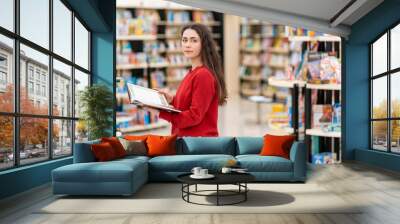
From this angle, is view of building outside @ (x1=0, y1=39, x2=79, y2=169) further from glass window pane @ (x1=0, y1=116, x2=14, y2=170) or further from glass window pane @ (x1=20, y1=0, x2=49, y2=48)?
glass window pane @ (x1=20, y1=0, x2=49, y2=48)

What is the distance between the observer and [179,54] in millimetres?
11562

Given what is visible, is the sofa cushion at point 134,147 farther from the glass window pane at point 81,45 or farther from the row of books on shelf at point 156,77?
the row of books on shelf at point 156,77

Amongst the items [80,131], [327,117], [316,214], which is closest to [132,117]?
[80,131]

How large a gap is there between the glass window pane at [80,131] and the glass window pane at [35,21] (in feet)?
5.70

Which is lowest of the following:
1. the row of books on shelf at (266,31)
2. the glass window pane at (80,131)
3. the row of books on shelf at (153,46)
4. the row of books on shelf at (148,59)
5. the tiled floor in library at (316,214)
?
the tiled floor in library at (316,214)

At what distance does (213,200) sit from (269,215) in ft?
2.69

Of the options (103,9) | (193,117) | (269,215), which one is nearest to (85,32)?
(103,9)

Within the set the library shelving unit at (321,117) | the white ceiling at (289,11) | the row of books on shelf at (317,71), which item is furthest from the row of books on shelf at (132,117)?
the library shelving unit at (321,117)

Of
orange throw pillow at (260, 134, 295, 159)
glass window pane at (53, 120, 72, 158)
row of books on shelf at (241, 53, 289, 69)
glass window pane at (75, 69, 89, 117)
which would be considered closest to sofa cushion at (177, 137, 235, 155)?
orange throw pillow at (260, 134, 295, 159)

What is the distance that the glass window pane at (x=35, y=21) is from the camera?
5.21m

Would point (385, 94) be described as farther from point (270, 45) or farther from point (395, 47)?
point (270, 45)

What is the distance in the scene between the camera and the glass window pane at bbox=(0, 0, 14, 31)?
4602mm

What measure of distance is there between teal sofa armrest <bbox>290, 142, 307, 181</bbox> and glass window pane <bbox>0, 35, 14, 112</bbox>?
3449 millimetres

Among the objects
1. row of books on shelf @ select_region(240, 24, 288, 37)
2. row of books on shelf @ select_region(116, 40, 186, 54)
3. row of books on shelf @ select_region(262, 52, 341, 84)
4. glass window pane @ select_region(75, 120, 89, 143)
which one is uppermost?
row of books on shelf @ select_region(240, 24, 288, 37)
